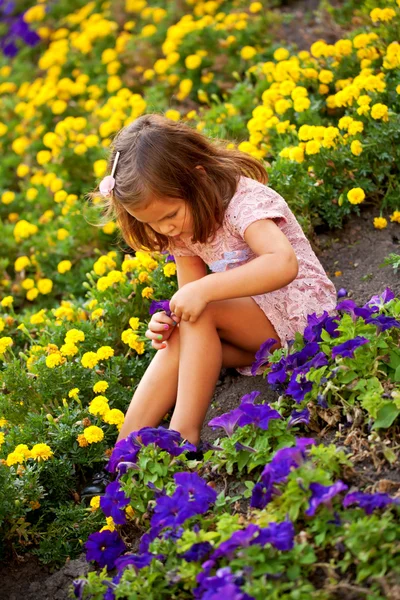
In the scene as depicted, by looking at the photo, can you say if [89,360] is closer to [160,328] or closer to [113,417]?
[113,417]

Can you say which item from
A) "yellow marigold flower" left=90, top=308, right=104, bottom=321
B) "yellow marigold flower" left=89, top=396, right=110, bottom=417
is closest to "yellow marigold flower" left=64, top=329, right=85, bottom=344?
"yellow marigold flower" left=90, top=308, right=104, bottom=321

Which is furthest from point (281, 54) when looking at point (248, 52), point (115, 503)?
point (115, 503)

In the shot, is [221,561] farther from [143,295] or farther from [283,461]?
[143,295]

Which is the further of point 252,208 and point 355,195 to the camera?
point 355,195

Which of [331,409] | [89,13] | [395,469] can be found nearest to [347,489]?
[395,469]

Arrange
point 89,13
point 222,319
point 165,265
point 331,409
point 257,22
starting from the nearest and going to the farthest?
point 331,409, point 222,319, point 165,265, point 257,22, point 89,13

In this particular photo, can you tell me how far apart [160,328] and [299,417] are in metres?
0.61

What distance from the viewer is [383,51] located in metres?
3.98

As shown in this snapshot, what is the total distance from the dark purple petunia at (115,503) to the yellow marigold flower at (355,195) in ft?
5.25

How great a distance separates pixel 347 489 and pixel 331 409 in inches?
13.6

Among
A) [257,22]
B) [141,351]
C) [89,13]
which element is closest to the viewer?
[141,351]

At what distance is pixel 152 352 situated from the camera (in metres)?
3.24

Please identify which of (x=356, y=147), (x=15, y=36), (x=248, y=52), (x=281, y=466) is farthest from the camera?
(x=15, y=36)

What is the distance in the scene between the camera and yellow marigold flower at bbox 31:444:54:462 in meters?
2.63
